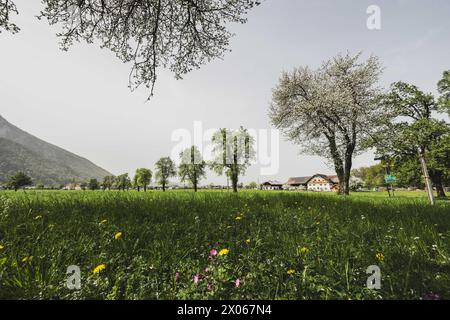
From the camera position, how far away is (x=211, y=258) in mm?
2537

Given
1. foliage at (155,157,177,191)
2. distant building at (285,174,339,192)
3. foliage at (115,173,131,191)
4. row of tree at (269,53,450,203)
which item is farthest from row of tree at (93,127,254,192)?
distant building at (285,174,339,192)

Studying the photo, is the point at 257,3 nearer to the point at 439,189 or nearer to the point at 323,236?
the point at 323,236

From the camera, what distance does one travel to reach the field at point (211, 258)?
1.95 meters

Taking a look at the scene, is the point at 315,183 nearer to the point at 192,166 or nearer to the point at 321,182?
the point at 321,182

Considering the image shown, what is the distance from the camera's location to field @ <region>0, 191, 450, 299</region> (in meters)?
1.95

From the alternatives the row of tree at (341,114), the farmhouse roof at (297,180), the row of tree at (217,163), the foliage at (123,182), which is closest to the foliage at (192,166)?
the row of tree at (217,163)

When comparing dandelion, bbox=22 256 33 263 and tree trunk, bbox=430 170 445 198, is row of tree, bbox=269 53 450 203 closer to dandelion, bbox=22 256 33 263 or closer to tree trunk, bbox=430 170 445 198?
tree trunk, bbox=430 170 445 198

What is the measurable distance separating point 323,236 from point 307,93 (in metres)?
22.4

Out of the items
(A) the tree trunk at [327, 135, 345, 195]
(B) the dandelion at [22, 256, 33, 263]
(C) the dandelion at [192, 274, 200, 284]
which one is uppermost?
(A) the tree trunk at [327, 135, 345, 195]

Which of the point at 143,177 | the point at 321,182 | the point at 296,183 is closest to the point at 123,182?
the point at 143,177

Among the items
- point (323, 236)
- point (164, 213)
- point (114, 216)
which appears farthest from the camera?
point (164, 213)

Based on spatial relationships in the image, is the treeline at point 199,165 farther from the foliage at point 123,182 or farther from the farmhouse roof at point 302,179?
the farmhouse roof at point 302,179
